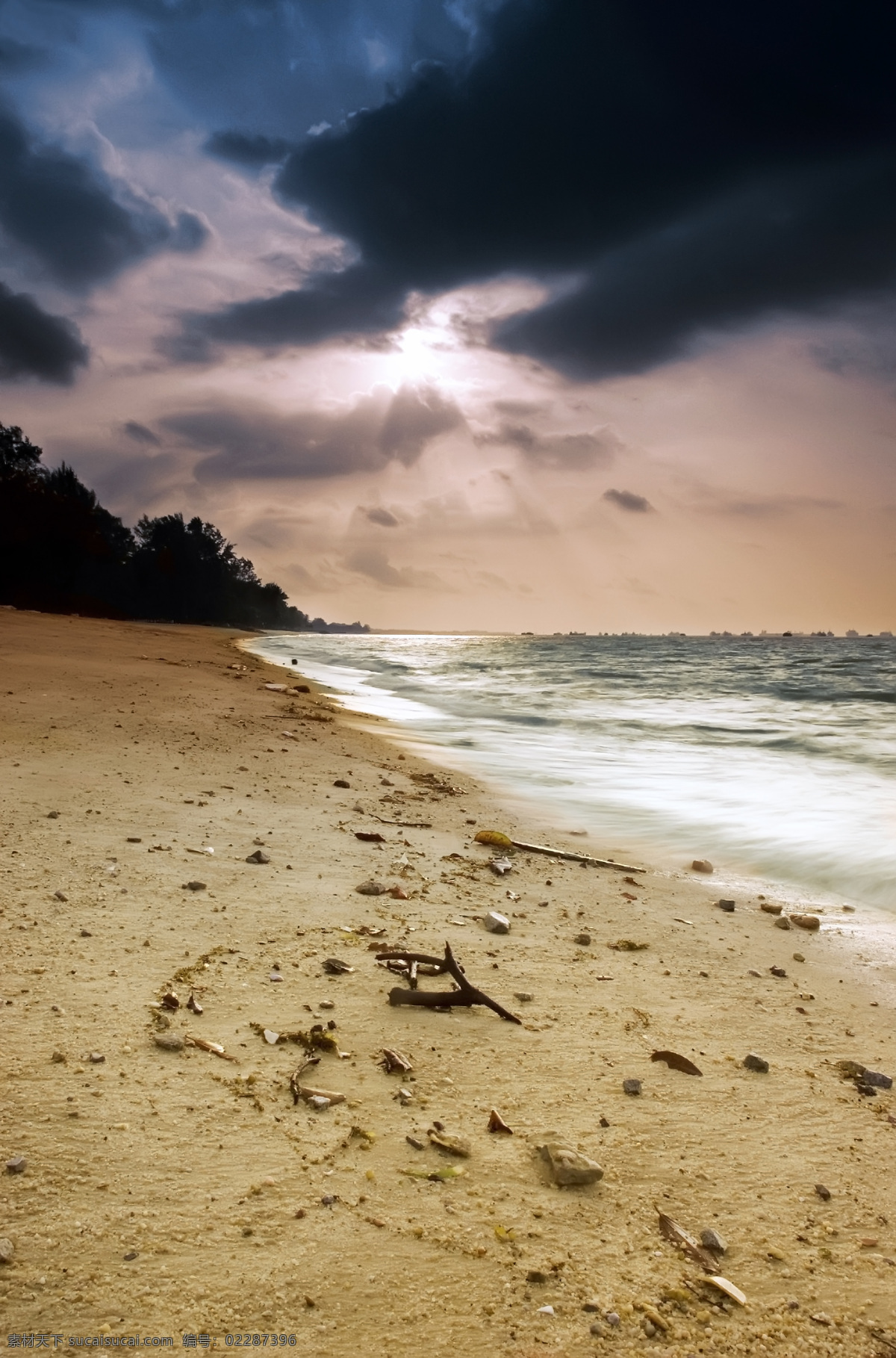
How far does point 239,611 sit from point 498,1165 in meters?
95.9

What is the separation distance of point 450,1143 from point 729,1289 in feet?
1.99

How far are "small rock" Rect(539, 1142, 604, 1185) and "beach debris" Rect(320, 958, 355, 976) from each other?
95 centimetres

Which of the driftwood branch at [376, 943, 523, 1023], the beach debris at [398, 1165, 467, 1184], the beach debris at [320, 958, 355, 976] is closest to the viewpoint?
the beach debris at [398, 1165, 467, 1184]

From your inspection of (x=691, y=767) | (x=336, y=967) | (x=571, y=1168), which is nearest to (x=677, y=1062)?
(x=571, y=1168)

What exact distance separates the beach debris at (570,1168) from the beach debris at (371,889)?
5.33 feet

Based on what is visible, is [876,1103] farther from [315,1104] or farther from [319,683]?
[319,683]

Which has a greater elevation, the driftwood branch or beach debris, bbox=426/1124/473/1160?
the driftwood branch

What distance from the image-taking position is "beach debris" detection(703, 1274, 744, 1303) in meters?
1.36

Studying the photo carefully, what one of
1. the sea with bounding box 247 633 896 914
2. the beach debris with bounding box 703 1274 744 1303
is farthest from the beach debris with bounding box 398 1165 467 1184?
the sea with bounding box 247 633 896 914

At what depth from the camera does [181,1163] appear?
1517 mm

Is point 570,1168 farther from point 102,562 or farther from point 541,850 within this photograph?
point 102,562

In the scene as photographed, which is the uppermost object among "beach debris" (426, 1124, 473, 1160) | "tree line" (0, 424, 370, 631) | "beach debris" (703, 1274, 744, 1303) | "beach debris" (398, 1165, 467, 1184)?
"tree line" (0, 424, 370, 631)

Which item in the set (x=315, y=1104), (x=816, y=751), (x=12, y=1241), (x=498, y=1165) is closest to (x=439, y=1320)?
(x=498, y=1165)

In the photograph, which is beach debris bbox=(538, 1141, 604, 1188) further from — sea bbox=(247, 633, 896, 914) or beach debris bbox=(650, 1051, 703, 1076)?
sea bbox=(247, 633, 896, 914)
